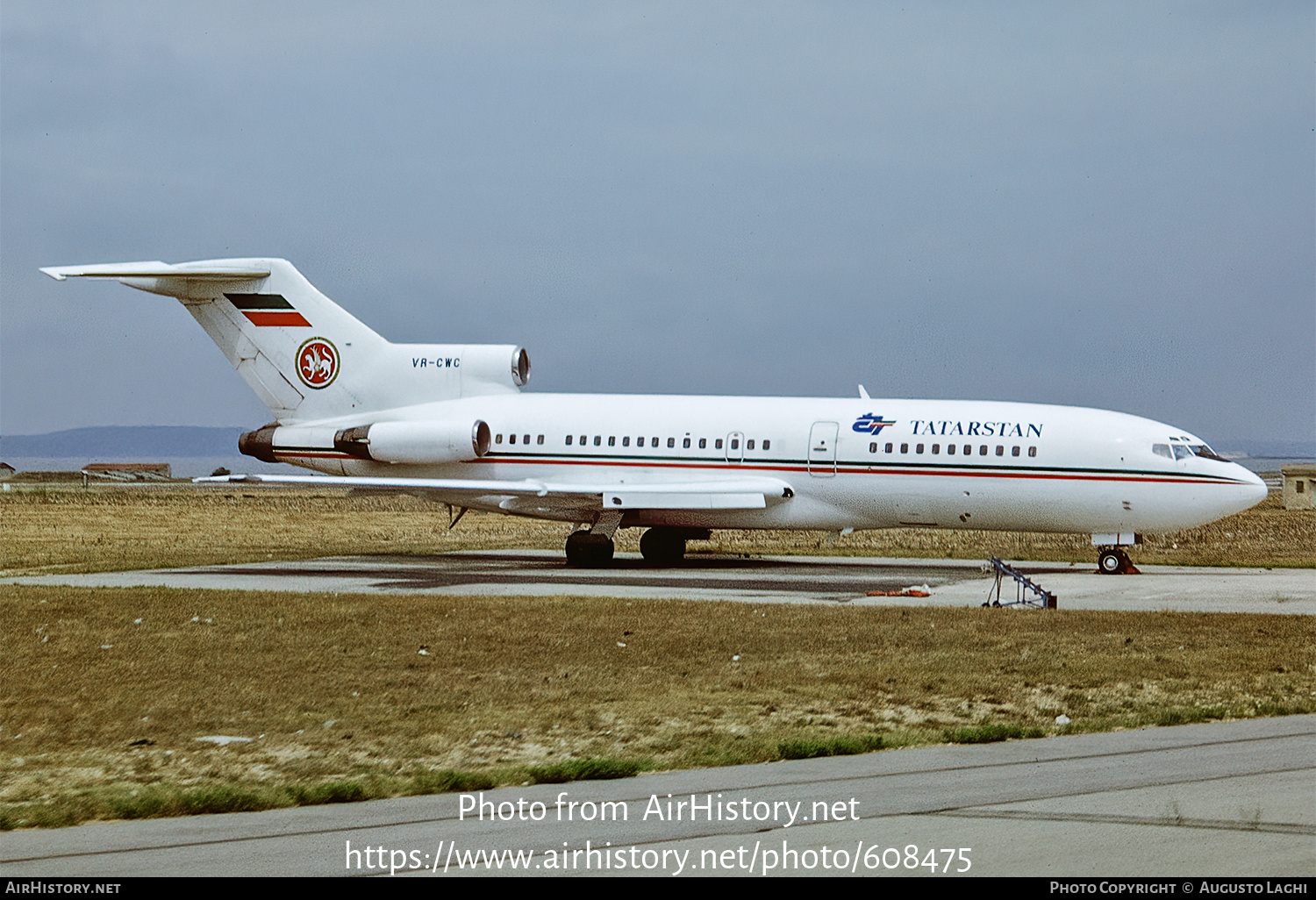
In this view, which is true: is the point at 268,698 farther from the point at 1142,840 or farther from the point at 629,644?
the point at 1142,840

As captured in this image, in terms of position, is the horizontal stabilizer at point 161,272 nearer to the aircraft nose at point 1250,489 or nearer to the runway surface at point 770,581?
the runway surface at point 770,581

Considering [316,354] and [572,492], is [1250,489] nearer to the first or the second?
[572,492]

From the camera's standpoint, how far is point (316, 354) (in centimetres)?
3231

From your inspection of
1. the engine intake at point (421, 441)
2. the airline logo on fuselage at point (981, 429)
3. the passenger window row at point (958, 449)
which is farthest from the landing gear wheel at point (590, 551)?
the airline logo on fuselage at point (981, 429)

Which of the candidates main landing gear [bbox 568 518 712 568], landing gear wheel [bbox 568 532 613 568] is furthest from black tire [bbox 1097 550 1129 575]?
landing gear wheel [bbox 568 532 613 568]

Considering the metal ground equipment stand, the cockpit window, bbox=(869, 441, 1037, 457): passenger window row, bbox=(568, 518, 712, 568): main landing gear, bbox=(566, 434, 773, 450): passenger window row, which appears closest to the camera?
the metal ground equipment stand

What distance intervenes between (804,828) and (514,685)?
243 inches

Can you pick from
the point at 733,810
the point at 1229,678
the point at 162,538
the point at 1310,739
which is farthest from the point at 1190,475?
the point at 162,538

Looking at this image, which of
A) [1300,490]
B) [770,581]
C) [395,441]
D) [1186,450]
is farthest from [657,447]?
[1300,490]

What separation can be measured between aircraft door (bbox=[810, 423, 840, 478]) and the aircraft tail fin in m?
7.31

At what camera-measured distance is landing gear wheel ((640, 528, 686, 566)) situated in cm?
3106

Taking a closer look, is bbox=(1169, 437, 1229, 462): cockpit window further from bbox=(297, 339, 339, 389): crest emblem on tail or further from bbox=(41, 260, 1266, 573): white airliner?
bbox=(297, 339, 339, 389): crest emblem on tail

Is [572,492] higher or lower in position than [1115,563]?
higher

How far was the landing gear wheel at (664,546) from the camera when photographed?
1223 inches
